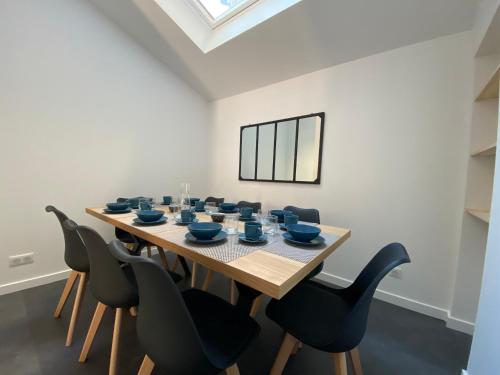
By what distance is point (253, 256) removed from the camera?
95 centimetres

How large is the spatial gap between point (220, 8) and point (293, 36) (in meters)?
Answer: 0.93

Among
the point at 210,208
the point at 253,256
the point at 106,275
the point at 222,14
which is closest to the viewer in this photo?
the point at 253,256

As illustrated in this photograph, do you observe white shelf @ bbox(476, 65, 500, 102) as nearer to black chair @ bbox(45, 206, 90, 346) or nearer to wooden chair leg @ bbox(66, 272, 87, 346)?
black chair @ bbox(45, 206, 90, 346)

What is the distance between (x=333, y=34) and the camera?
6.23 feet

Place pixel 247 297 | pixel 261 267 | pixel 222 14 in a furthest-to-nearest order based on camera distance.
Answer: pixel 222 14, pixel 247 297, pixel 261 267

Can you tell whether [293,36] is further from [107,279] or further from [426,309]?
[426,309]

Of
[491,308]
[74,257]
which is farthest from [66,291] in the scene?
[491,308]

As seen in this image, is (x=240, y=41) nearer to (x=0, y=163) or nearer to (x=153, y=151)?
(x=153, y=151)

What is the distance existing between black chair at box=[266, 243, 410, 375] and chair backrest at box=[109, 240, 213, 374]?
447mm

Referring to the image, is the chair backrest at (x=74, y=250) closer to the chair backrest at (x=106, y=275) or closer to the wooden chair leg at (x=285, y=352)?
the chair backrest at (x=106, y=275)

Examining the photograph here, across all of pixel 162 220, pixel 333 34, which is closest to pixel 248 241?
pixel 162 220

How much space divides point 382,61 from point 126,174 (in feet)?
9.67

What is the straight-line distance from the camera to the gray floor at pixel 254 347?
125 cm

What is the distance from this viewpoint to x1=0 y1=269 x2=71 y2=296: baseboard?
6.23ft
